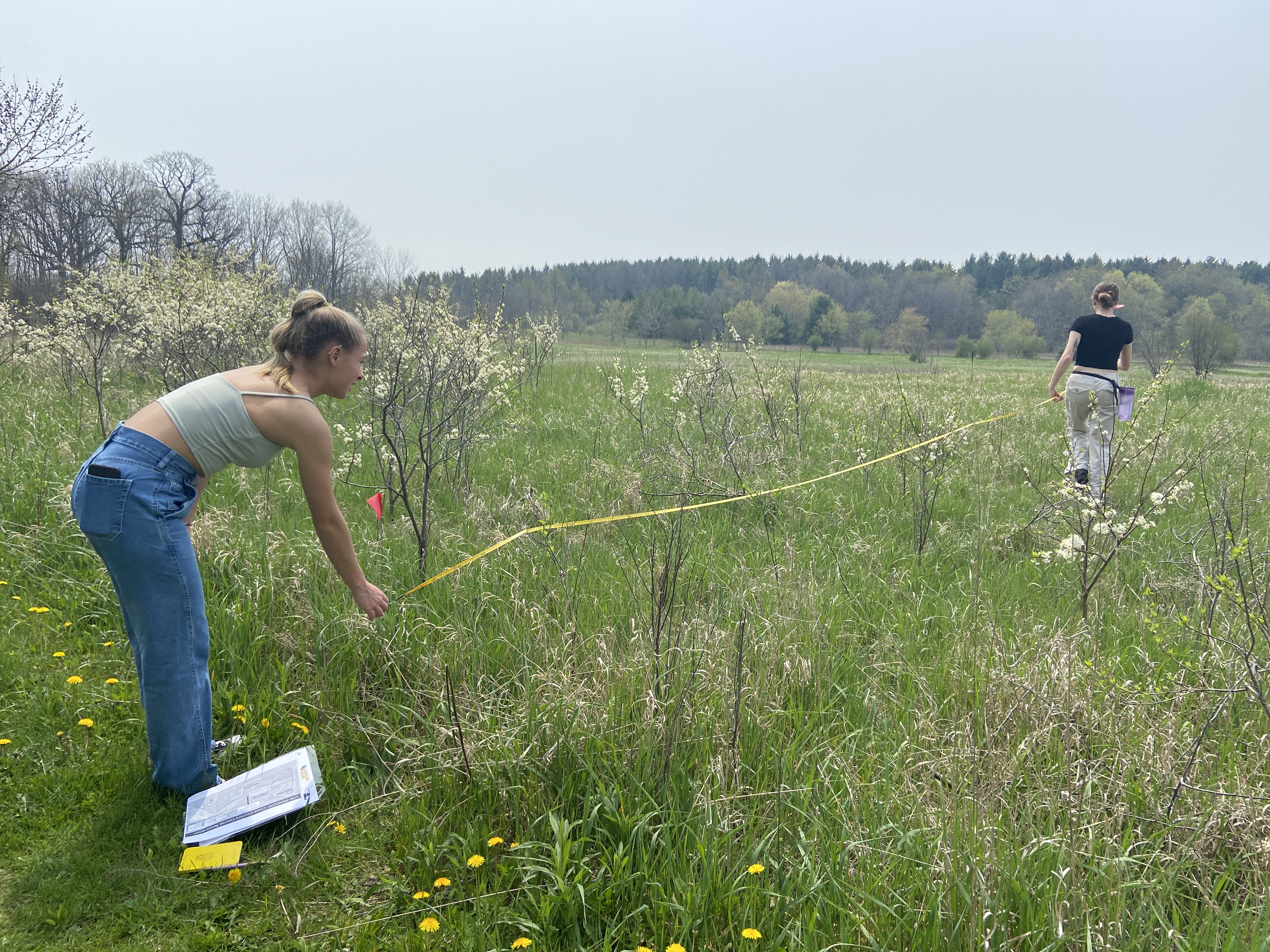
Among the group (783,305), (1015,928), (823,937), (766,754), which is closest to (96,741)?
(766,754)

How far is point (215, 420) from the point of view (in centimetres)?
254

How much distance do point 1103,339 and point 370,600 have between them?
Result: 659 cm

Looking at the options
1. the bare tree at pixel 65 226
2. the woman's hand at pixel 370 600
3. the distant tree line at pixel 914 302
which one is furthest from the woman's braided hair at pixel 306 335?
the distant tree line at pixel 914 302

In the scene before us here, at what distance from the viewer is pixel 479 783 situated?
8.39ft

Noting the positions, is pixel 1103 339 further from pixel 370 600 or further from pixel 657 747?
pixel 370 600

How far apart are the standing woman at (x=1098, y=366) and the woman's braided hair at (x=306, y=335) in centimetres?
606

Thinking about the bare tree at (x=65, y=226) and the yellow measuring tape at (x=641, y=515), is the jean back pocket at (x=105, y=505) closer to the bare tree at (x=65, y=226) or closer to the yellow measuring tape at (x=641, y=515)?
the yellow measuring tape at (x=641, y=515)

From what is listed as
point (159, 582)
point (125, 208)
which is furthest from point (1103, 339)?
point (125, 208)

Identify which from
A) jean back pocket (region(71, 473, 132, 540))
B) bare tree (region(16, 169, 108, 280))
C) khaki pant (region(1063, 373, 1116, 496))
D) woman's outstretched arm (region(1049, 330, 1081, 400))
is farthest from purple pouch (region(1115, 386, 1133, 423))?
bare tree (region(16, 169, 108, 280))

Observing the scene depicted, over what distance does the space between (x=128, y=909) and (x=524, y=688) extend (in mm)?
1375

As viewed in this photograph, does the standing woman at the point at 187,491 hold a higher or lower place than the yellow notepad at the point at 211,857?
higher

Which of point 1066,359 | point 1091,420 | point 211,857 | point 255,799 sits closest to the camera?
point 211,857

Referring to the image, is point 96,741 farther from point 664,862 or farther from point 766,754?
point 766,754

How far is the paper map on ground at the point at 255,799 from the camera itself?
241cm
